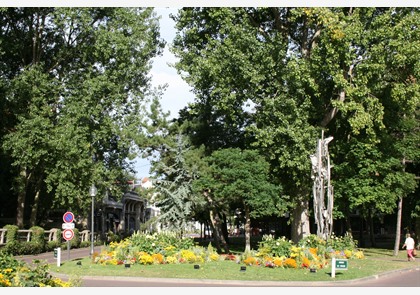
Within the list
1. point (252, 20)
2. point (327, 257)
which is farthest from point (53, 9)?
point (327, 257)

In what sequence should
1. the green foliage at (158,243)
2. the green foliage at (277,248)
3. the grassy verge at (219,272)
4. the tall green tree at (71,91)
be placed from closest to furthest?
the grassy verge at (219,272) < the green foliage at (277,248) < the green foliage at (158,243) < the tall green tree at (71,91)

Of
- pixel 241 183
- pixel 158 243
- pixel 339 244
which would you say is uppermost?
pixel 241 183

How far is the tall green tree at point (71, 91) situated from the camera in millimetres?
38094

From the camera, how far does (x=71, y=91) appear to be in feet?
134

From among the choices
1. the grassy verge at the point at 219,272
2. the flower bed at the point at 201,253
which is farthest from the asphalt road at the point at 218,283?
the flower bed at the point at 201,253

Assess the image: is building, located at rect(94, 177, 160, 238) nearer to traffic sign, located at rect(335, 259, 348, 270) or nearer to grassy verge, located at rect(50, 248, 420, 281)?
grassy verge, located at rect(50, 248, 420, 281)

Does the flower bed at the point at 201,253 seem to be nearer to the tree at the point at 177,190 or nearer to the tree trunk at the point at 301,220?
the tree at the point at 177,190

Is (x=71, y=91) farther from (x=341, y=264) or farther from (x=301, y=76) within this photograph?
(x=341, y=264)

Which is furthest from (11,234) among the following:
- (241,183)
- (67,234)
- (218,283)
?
(218,283)

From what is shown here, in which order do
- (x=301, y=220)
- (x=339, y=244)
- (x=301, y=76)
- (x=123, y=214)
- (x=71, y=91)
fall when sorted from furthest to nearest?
(x=123, y=214) → (x=71, y=91) → (x=301, y=220) → (x=301, y=76) → (x=339, y=244)

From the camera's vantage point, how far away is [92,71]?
41.9 metres

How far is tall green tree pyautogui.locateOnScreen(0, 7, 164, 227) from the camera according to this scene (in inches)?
1500

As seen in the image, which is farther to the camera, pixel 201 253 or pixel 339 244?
pixel 339 244

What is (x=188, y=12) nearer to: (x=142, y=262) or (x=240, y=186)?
(x=240, y=186)
